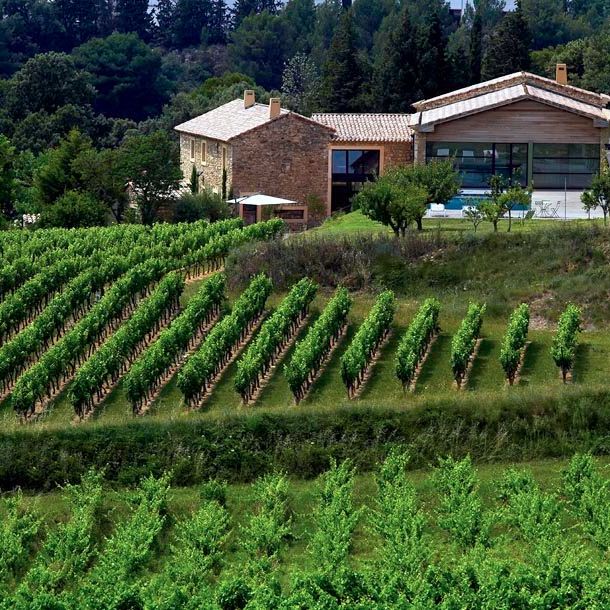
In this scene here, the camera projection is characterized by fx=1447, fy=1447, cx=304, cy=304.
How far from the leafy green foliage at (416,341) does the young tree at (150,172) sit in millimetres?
20741

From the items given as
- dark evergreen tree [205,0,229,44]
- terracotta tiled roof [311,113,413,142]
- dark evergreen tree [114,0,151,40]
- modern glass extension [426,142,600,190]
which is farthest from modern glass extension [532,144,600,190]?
dark evergreen tree [205,0,229,44]

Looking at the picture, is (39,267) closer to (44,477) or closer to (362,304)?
(362,304)

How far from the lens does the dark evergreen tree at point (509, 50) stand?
69.2 meters

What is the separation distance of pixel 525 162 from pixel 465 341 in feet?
75.5

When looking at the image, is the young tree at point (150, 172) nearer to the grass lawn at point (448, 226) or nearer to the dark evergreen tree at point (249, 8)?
the grass lawn at point (448, 226)

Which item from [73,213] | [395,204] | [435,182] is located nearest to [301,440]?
[395,204]

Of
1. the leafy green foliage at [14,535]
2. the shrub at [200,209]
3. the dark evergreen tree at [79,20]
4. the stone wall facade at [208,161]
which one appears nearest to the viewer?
the leafy green foliage at [14,535]

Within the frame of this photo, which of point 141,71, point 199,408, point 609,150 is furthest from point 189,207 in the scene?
point 141,71

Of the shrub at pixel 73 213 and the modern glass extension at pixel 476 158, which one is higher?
the modern glass extension at pixel 476 158

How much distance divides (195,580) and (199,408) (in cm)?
901

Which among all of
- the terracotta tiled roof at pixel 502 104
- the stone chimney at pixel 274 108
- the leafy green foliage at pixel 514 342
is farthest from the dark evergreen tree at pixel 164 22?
the leafy green foliage at pixel 514 342

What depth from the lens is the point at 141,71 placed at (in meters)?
100

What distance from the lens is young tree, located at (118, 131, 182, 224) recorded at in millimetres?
49781

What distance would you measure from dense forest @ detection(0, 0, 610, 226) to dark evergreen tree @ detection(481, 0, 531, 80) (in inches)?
3.3
